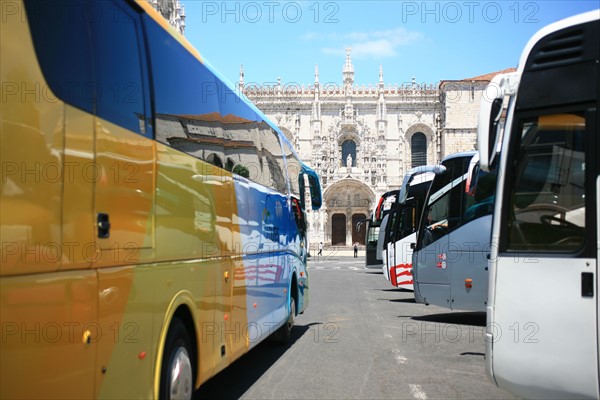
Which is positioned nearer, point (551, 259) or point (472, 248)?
point (551, 259)

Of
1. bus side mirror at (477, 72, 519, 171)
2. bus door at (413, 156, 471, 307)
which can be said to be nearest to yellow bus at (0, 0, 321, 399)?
bus side mirror at (477, 72, 519, 171)

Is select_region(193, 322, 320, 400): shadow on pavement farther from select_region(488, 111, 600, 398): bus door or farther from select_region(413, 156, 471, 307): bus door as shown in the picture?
select_region(413, 156, 471, 307): bus door

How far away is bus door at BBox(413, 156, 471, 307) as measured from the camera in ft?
43.0

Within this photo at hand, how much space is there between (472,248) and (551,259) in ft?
25.4

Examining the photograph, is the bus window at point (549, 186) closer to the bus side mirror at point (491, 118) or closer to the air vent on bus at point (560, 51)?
the bus side mirror at point (491, 118)

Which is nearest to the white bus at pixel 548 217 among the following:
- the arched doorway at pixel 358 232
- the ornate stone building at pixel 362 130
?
the ornate stone building at pixel 362 130

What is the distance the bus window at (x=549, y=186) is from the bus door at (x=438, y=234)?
7774 millimetres

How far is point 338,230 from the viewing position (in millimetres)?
64562

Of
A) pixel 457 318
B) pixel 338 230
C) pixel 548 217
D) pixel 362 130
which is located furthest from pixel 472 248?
pixel 362 130

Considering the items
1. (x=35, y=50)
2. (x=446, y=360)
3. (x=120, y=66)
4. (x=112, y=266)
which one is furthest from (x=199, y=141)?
(x=446, y=360)

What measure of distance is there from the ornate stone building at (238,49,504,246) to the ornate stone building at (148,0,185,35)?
1829cm

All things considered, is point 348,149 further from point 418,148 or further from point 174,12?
point 174,12

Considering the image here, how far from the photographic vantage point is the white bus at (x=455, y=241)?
1248cm

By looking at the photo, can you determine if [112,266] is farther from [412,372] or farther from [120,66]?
[412,372]
